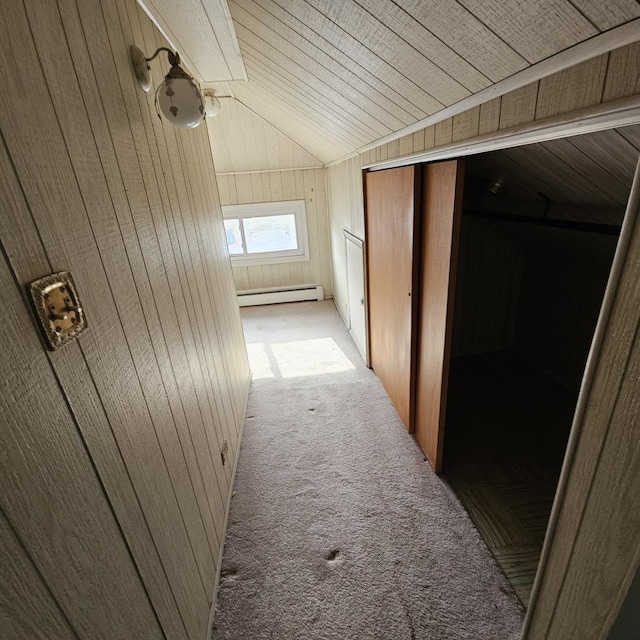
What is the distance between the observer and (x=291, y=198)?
15.8ft

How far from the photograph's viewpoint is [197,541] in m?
1.35

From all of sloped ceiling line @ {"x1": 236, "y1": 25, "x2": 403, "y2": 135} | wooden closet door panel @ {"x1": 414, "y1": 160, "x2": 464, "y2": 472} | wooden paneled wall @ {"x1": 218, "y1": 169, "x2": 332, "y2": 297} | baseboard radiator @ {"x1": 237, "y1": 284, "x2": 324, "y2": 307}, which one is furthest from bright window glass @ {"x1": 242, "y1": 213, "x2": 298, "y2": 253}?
wooden closet door panel @ {"x1": 414, "y1": 160, "x2": 464, "y2": 472}

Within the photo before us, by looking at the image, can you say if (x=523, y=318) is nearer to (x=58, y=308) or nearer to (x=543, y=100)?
(x=543, y=100)

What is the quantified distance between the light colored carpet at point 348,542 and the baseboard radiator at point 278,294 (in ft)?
8.58

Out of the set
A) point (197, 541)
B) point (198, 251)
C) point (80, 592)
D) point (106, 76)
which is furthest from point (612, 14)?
point (197, 541)

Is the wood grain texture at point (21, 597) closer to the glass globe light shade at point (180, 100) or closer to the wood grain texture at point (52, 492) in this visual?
the wood grain texture at point (52, 492)

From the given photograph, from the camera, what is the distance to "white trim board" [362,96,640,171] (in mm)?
668

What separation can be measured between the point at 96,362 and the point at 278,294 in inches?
173

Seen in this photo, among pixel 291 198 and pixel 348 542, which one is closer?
pixel 348 542

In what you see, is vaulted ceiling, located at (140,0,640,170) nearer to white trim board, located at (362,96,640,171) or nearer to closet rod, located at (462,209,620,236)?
white trim board, located at (362,96,640,171)

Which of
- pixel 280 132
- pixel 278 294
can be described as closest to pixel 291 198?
pixel 280 132

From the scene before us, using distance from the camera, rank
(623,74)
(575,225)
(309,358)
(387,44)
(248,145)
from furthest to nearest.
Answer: (248,145) < (309,358) < (575,225) < (387,44) < (623,74)

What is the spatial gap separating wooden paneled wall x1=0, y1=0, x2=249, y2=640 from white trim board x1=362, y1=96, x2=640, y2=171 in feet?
3.80

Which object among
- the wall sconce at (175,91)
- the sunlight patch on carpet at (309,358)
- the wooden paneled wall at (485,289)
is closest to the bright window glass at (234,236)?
the sunlight patch on carpet at (309,358)
